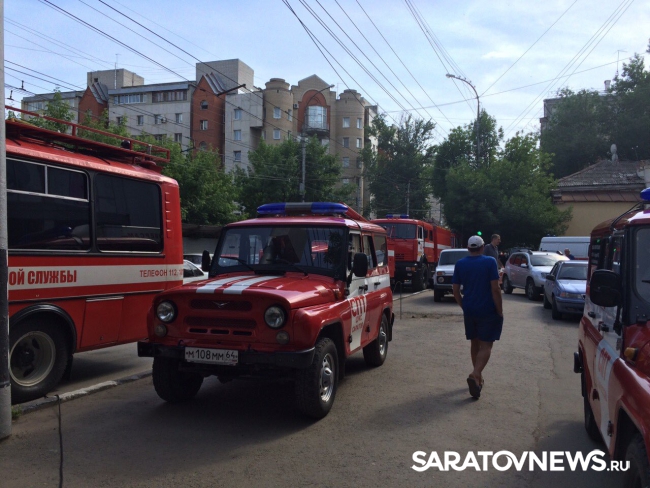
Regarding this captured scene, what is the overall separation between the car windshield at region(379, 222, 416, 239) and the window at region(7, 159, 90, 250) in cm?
1838

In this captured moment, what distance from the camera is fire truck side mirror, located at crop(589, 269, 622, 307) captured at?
12.7ft

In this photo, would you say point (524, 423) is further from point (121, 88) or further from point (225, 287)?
point (121, 88)

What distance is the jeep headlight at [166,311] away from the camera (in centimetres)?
598

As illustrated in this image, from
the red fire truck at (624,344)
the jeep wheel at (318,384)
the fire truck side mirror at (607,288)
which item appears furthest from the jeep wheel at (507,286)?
the fire truck side mirror at (607,288)

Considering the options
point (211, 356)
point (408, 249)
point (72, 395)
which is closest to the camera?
point (211, 356)

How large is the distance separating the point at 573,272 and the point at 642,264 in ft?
41.9

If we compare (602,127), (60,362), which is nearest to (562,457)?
(60,362)

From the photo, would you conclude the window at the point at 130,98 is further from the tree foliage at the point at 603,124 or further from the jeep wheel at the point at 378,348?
the jeep wheel at the point at 378,348

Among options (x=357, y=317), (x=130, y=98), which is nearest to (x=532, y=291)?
(x=357, y=317)

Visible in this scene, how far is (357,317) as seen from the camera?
7.28 metres

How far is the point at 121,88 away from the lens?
206 feet

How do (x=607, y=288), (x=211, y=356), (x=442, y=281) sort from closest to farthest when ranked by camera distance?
(x=607, y=288) < (x=211, y=356) < (x=442, y=281)

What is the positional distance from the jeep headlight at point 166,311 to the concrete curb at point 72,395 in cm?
165

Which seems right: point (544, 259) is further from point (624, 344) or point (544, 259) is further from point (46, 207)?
point (624, 344)
